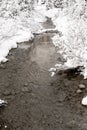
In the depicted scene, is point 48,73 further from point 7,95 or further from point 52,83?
point 7,95

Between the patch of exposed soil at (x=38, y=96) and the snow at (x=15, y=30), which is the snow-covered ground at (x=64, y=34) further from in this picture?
the patch of exposed soil at (x=38, y=96)

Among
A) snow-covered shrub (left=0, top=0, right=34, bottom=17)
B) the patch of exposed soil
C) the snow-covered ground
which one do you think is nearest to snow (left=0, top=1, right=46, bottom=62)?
the snow-covered ground

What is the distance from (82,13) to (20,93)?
8.54 m

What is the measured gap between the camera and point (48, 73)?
41.4 feet

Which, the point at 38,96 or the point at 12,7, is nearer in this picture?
the point at 38,96

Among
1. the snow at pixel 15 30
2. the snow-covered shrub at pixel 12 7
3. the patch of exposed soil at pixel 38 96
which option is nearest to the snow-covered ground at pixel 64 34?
the snow at pixel 15 30

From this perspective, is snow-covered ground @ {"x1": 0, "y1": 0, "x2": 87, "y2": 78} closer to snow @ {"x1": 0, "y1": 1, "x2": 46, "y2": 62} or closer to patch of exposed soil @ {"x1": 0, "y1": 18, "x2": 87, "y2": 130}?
snow @ {"x1": 0, "y1": 1, "x2": 46, "y2": 62}

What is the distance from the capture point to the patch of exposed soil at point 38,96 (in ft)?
28.1

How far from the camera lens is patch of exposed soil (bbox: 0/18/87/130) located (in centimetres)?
857

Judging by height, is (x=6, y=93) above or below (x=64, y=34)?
below

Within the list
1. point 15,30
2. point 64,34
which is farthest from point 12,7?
point 64,34

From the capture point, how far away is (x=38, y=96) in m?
10.3

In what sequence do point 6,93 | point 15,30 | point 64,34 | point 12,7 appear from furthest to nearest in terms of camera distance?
1. point 12,7
2. point 15,30
3. point 64,34
4. point 6,93

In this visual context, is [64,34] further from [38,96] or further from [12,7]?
[38,96]
